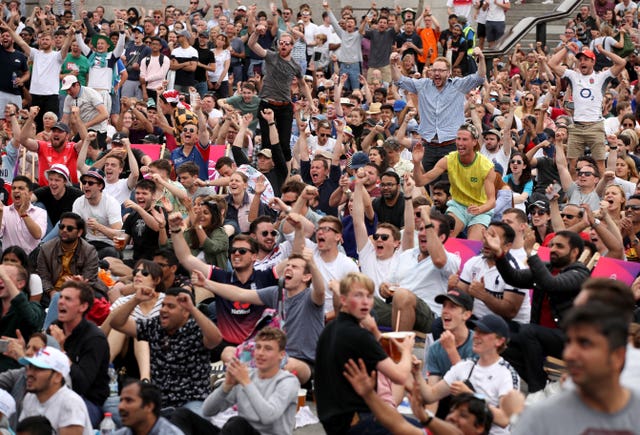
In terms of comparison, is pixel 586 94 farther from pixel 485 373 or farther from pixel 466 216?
pixel 485 373

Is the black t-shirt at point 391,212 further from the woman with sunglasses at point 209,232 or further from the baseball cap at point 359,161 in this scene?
the woman with sunglasses at point 209,232

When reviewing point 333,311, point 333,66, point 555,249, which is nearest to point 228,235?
point 333,311

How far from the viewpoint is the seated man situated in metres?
7.49

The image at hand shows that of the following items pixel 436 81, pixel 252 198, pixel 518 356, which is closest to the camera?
pixel 518 356

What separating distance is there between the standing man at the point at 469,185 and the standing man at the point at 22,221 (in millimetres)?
4044

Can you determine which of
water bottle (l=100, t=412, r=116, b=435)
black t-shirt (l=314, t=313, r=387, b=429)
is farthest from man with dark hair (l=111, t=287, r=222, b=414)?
black t-shirt (l=314, t=313, r=387, b=429)

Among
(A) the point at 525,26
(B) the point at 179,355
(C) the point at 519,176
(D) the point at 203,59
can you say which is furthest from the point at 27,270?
(A) the point at 525,26

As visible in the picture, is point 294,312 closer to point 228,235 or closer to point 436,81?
point 228,235

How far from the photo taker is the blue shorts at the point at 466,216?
1188 centimetres

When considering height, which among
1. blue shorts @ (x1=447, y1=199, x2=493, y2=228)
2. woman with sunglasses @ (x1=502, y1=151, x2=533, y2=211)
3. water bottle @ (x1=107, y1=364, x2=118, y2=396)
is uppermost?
blue shorts @ (x1=447, y1=199, x2=493, y2=228)

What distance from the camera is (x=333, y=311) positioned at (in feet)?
31.9

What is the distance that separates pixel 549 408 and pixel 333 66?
19342 millimetres

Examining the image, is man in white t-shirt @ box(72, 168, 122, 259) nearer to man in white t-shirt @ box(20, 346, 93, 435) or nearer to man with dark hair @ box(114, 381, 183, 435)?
man in white t-shirt @ box(20, 346, 93, 435)

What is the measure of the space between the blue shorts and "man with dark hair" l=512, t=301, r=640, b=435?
24.6ft
